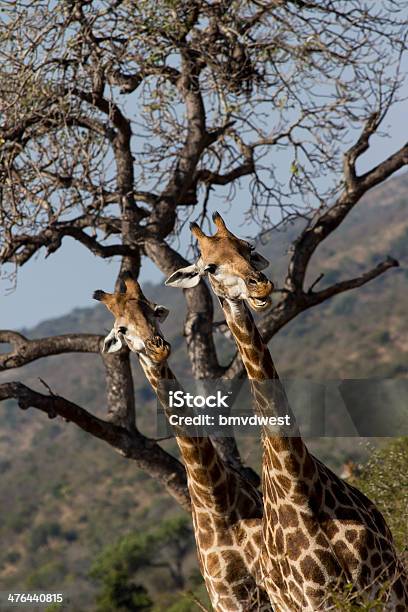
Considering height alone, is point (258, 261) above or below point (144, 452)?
below

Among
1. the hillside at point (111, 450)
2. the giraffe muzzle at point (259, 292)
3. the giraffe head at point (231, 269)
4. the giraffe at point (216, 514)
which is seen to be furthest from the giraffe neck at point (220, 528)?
the hillside at point (111, 450)

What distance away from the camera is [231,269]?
18.1 feet

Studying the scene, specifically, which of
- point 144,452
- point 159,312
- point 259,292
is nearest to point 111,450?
point 144,452

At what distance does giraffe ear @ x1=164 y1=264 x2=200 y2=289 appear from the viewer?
599 centimetres

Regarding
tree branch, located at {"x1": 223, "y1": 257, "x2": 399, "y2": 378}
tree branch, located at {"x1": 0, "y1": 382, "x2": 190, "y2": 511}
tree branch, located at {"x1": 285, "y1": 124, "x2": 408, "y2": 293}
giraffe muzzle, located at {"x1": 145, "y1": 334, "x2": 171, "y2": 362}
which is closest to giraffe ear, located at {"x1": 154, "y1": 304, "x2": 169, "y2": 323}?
giraffe muzzle, located at {"x1": 145, "y1": 334, "x2": 171, "y2": 362}

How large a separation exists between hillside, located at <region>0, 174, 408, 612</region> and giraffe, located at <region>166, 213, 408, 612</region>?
744 inches

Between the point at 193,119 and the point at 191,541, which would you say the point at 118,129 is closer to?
the point at 193,119

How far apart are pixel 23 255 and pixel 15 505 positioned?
34.8 meters

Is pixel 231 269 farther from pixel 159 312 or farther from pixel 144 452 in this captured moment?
pixel 144 452

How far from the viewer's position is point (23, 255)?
1014 cm

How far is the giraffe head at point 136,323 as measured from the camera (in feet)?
20.1

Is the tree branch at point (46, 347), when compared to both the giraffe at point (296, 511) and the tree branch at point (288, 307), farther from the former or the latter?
the giraffe at point (296, 511)

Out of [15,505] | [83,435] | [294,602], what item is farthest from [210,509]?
[83,435]

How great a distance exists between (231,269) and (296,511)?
4.44 ft
